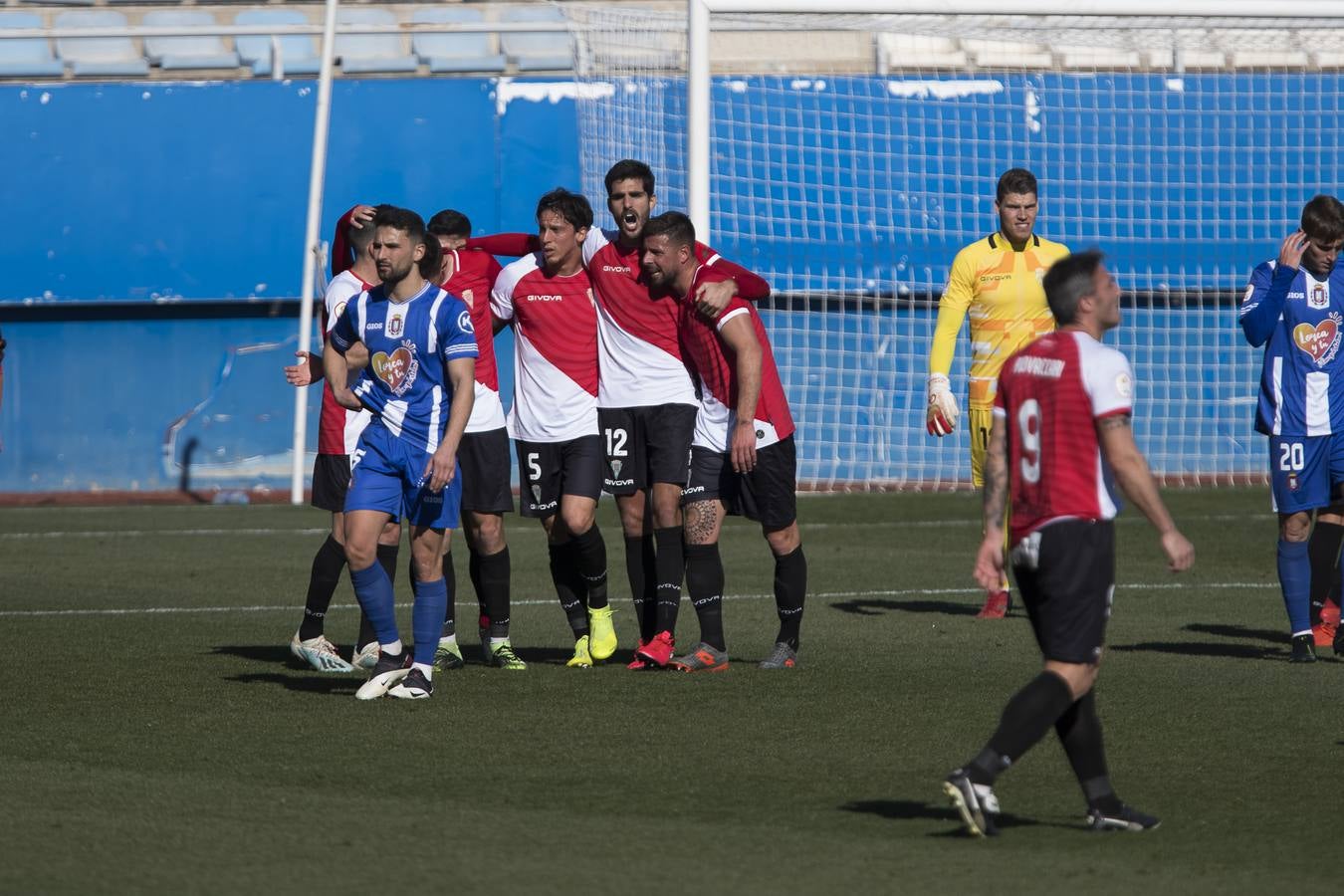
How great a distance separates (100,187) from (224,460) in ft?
10.7

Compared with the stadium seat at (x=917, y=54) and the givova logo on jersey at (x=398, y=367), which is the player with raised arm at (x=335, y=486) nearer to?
the givova logo on jersey at (x=398, y=367)

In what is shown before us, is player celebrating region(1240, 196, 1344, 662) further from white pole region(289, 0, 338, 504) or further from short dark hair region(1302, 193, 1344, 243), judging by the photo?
white pole region(289, 0, 338, 504)

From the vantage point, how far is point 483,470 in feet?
26.8

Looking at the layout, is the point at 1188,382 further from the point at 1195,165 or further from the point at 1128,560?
the point at 1128,560

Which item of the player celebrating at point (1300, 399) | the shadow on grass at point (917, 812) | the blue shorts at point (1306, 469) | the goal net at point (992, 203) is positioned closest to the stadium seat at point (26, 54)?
the goal net at point (992, 203)

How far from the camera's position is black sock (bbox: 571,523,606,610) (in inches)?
326

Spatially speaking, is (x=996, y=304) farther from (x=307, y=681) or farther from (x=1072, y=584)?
(x=1072, y=584)

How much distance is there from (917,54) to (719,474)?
41.1 feet

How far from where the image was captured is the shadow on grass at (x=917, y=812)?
5.22 meters

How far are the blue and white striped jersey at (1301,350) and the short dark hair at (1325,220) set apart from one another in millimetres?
309

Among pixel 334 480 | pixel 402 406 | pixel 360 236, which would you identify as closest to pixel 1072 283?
pixel 402 406

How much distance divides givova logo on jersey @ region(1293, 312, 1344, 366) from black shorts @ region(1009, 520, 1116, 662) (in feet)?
13.1

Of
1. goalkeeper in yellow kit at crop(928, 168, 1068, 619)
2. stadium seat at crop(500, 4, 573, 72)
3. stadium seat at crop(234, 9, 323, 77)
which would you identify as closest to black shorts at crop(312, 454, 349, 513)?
goalkeeper in yellow kit at crop(928, 168, 1068, 619)

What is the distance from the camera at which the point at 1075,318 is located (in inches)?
203
